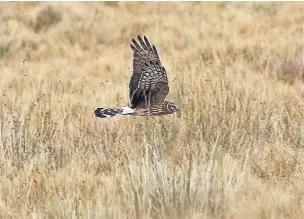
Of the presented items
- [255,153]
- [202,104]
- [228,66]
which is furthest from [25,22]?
[255,153]

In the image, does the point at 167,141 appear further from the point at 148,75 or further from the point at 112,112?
the point at 148,75

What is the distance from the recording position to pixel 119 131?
14.4 feet

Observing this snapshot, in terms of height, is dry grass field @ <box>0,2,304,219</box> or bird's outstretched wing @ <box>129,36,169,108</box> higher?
bird's outstretched wing @ <box>129,36,169,108</box>

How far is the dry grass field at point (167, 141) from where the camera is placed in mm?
2982

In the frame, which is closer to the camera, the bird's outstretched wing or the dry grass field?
the dry grass field

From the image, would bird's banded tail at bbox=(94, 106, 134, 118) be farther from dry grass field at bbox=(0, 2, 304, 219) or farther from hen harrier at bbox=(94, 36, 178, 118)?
dry grass field at bbox=(0, 2, 304, 219)

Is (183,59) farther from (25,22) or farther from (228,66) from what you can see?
(25,22)

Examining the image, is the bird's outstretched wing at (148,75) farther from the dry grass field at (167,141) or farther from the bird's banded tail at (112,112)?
the dry grass field at (167,141)

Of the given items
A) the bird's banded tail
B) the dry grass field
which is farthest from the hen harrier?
the dry grass field

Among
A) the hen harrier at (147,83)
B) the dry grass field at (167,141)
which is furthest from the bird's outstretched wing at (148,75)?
the dry grass field at (167,141)

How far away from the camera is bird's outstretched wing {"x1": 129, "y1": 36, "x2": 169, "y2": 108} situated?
3787 mm

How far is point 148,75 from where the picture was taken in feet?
12.5

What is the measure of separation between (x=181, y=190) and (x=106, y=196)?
12.7 inches

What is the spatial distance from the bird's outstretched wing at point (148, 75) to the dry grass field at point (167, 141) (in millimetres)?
204
